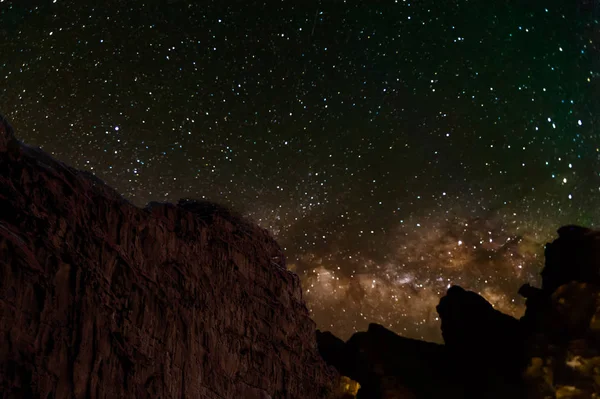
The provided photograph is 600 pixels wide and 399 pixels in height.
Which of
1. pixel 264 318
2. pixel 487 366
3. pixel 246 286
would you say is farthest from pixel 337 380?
pixel 487 366

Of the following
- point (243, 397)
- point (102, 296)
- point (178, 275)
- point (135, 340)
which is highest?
point (178, 275)

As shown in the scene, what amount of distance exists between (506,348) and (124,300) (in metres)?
34.0

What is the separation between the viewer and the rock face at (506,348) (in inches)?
1241

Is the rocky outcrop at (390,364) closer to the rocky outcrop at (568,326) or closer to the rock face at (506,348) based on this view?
the rock face at (506,348)

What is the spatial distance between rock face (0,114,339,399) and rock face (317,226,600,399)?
13421mm

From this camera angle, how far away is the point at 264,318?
26.2m

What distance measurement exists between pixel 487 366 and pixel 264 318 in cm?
2240

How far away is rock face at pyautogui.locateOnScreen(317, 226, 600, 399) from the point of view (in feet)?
103

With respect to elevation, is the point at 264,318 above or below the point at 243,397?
above

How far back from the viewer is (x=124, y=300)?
1686cm

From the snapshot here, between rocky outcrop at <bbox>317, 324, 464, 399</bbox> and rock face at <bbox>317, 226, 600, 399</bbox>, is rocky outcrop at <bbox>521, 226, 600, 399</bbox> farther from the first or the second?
rocky outcrop at <bbox>317, 324, 464, 399</bbox>

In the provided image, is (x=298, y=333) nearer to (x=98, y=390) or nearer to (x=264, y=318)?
(x=264, y=318)

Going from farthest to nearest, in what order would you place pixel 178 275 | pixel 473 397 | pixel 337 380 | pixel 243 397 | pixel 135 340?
pixel 473 397 → pixel 337 380 → pixel 243 397 → pixel 178 275 → pixel 135 340

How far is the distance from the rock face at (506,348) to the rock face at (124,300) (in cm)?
1342
